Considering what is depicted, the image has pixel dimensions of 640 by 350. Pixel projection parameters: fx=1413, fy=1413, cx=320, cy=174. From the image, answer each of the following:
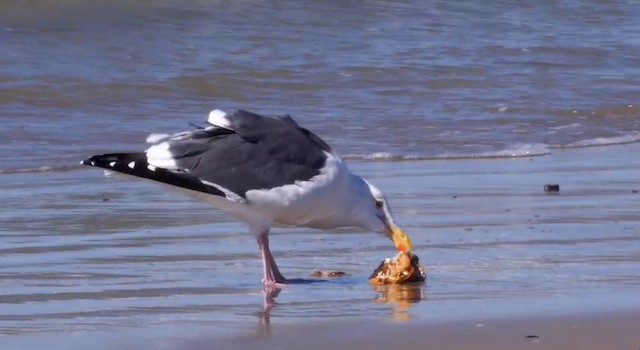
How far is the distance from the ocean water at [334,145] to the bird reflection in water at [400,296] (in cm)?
2

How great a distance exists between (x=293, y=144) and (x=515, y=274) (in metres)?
0.97

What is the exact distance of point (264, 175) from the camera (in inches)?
209

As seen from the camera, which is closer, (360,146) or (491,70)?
(360,146)

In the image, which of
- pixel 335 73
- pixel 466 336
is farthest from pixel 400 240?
pixel 335 73

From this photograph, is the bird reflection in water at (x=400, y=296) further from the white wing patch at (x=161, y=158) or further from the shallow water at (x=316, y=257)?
the white wing patch at (x=161, y=158)

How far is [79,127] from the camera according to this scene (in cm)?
1002

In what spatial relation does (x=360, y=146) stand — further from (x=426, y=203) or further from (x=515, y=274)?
(x=515, y=274)

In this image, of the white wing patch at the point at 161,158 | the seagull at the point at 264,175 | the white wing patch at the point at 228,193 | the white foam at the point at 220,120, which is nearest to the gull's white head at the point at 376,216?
the seagull at the point at 264,175

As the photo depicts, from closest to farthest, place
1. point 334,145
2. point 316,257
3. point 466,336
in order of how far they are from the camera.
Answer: point 466,336
point 316,257
point 334,145

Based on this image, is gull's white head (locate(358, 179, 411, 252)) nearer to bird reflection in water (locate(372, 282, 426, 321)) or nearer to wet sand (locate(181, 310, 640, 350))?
bird reflection in water (locate(372, 282, 426, 321))

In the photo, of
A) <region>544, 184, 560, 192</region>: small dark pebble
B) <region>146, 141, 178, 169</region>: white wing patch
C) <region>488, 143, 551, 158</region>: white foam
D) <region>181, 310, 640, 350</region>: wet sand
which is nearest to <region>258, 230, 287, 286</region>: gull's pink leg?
<region>146, 141, 178, 169</region>: white wing patch

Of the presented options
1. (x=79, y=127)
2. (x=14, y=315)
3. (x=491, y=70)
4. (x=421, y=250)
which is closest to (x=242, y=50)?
(x=491, y=70)

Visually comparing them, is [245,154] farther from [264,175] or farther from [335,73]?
[335,73]

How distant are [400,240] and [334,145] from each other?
13.1ft
